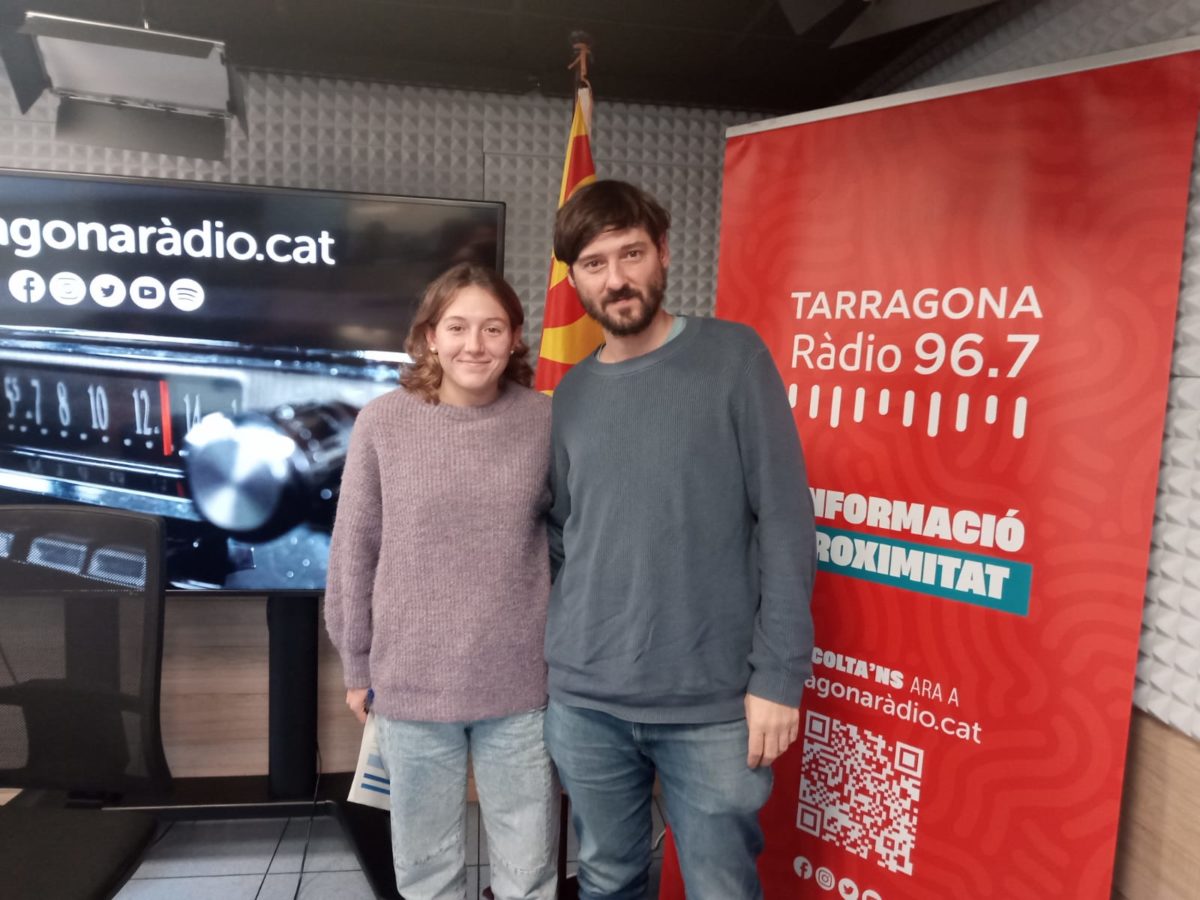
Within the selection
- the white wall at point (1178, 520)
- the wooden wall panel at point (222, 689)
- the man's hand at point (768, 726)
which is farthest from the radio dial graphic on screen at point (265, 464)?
the white wall at point (1178, 520)

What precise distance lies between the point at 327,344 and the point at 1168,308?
195cm

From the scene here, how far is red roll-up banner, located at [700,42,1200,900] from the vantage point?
135 centimetres

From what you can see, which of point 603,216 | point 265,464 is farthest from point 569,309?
point 265,464

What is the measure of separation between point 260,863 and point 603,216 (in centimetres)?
214

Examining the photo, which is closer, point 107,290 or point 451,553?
point 451,553

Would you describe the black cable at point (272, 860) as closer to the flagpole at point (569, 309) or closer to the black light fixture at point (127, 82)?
the flagpole at point (569, 309)

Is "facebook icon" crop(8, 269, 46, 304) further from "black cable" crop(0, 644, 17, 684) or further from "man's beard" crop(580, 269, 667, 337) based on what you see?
"man's beard" crop(580, 269, 667, 337)

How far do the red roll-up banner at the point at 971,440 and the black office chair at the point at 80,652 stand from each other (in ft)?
4.48

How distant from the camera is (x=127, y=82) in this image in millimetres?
1982

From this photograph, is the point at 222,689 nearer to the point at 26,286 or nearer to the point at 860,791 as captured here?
the point at 26,286

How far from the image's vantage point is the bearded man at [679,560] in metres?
1.28

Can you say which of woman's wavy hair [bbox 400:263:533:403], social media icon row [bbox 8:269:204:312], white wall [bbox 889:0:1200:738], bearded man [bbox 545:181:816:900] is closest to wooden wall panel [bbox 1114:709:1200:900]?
white wall [bbox 889:0:1200:738]

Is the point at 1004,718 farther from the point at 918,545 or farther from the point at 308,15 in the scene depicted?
the point at 308,15

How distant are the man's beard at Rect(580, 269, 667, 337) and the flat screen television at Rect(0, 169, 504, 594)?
3.14 feet
